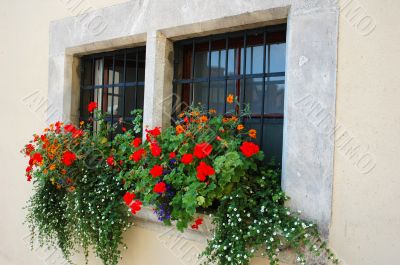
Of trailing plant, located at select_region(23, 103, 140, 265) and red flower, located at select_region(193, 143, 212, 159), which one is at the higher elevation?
red flower, located at select_region(193, 143, 212, 159)

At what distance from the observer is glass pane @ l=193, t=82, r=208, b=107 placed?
3102 mm

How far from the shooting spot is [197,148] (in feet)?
7.79

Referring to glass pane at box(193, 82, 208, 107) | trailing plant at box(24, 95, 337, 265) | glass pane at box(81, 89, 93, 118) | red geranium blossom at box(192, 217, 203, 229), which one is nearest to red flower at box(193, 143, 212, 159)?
trailing plant at box(24, 95, 337, 265)

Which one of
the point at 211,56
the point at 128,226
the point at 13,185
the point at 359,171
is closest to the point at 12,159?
the point at 13,185

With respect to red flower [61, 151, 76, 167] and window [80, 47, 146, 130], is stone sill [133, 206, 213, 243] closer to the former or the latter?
red flower [61, 151, 76, 167]

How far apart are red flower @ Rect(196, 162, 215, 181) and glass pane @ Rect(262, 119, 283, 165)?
0.54 meters

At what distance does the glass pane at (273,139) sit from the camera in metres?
2.67

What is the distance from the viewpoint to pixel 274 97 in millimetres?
2736

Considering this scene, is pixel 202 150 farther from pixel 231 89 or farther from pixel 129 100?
pixel 129 100

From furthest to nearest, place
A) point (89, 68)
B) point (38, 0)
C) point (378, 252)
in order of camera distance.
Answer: point (38, 0)
point (89, 68)
point (378, 252)

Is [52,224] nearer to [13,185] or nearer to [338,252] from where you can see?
[13,185]

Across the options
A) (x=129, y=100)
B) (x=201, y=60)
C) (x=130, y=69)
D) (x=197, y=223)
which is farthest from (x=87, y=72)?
(x=197, y=223)

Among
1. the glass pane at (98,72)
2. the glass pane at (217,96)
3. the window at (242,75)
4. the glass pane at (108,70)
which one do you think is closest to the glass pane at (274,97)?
the window at (242,75)

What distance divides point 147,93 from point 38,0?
6.78 ft
